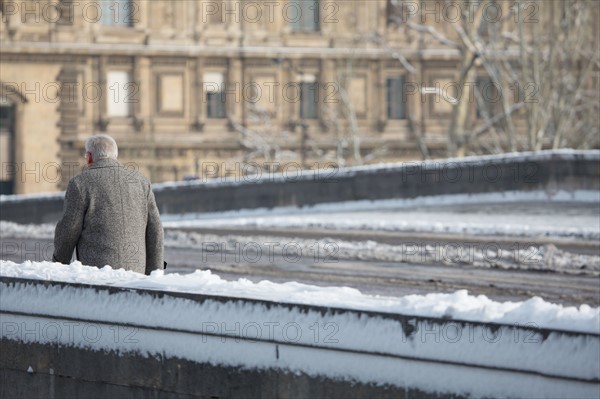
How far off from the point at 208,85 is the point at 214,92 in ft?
1.24

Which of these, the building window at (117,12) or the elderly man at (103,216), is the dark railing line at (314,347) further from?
the building window at (117,12)

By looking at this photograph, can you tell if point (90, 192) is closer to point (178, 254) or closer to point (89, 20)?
point (178, 254)

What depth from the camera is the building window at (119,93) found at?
56.7 metres

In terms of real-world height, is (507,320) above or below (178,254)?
above

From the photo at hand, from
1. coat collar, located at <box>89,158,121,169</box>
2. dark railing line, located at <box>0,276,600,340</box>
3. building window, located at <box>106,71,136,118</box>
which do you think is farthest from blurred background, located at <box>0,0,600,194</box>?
dark railing line, located at <box>0,276,600,340</box>

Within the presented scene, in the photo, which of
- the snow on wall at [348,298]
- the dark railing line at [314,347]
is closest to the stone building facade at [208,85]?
the snow on wall at [348,298]

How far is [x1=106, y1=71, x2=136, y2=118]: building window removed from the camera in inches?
2234

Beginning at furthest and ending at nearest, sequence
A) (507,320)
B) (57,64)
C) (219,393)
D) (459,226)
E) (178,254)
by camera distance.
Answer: (57,64) → (459,226) → (178,254) → (219,393) → (507,320)

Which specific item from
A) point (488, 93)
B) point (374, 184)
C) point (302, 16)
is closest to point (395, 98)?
point (488, 93)

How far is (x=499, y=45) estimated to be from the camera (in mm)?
56750

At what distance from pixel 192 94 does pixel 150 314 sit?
5140 cm

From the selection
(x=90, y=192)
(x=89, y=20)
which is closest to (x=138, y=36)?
(x=89, y=20)

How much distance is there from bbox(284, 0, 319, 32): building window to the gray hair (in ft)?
165

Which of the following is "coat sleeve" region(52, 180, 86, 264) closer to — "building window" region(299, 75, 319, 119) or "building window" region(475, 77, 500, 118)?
"building window" region(299, 75, 319, 119)
